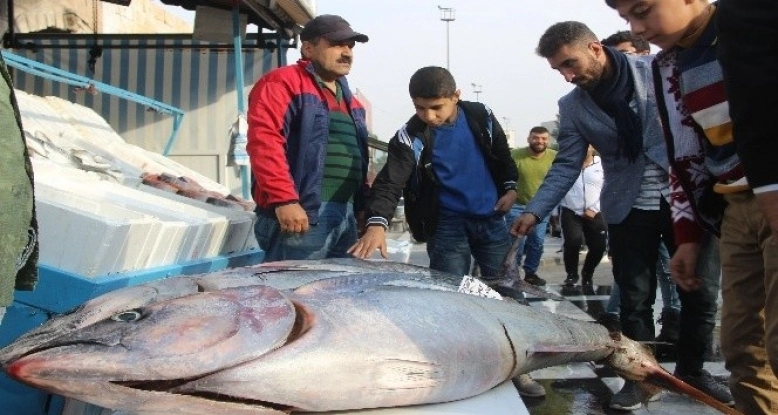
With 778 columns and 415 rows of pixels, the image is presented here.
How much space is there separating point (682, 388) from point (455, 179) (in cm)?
164

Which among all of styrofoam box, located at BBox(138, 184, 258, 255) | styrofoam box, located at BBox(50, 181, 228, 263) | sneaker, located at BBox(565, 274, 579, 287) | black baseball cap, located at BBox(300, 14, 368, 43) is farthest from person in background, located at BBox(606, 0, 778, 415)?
sneaker, located at BBox(565, 274, 579, 287)

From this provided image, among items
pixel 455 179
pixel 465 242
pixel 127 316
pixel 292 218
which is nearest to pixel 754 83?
pixel 127 316

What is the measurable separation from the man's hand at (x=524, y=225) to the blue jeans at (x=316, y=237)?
0.76 metres

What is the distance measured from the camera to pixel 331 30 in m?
3.51

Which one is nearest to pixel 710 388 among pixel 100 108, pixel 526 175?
pixel 526 175

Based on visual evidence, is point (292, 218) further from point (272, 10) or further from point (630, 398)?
point (272, 10)

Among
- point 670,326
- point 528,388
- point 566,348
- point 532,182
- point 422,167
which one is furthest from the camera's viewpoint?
point 532,182

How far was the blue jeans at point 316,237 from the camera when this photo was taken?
10.8 feet

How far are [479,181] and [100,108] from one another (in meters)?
6.97

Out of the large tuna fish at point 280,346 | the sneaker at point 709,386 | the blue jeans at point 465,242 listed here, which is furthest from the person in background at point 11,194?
the sneaker at point 709,386

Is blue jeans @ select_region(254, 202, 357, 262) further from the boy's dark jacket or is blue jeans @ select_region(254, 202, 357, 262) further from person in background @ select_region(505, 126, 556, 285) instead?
person in background @ select_region(505, 126, 556, 285)

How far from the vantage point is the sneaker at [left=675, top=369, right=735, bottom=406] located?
329 centimetres

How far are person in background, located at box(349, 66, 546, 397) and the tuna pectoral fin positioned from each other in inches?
50.0

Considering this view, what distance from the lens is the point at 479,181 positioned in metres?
3.80
